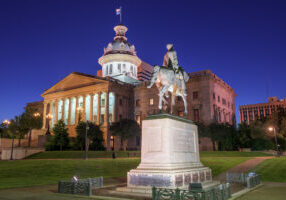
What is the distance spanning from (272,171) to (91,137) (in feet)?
142

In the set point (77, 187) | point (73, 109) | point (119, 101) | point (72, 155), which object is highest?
point (119, 101)

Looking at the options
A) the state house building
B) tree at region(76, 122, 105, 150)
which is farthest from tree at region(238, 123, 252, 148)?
tree at region(76, 122, 105, 150)

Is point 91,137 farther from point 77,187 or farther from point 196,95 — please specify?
point 77,187

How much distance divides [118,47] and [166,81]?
283ft

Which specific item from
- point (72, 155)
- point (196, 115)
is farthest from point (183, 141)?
point (196, 115)

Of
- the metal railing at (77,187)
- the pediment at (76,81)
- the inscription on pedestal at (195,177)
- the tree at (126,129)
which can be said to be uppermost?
the pediment at (76,81)

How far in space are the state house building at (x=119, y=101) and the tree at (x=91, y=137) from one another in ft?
16.1

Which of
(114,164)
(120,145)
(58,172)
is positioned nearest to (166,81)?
(58,172)

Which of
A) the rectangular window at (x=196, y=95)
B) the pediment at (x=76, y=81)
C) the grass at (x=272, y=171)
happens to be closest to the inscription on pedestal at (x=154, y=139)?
the grass at (x=272, y=171)

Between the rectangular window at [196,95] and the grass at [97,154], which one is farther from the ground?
the rectangular window at [196,95]

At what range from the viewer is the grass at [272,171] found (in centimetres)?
2362

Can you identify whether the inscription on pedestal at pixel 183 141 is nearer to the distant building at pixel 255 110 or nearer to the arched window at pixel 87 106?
the arched window at pixel 87 106

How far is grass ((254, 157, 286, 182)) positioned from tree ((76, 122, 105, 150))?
40111 millimetres

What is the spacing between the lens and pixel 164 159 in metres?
13.6
